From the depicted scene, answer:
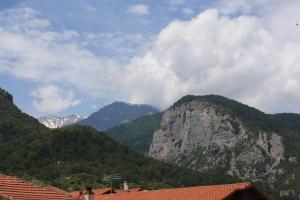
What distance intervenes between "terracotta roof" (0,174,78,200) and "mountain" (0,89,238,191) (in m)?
101

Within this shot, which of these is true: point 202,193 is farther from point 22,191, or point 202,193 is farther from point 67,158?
point 67,158

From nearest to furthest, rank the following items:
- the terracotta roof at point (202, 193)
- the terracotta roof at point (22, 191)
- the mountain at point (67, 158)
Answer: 1. the terracotta roof at point (22, 191)
2. the terracotta roof at point (202, 193)
3. the mountain at point (67, 158)

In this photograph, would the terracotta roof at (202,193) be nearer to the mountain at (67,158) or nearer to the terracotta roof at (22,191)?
the terracotta roof at (22,191)

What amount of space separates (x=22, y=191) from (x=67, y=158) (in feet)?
494

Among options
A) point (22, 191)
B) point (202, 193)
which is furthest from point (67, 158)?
point (22, 191)

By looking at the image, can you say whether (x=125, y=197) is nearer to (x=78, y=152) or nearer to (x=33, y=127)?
(x=78, y=152)

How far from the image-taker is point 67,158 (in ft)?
568

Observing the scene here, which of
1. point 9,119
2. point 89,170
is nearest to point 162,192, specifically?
point 89,170

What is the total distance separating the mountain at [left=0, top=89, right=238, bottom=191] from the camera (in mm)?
147000

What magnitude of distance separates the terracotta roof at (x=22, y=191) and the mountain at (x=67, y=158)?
10140 centimetres

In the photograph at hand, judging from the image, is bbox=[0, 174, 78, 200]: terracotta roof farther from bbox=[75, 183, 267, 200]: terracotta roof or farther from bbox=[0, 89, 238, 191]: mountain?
bbox=[0, 89, 238, 191]: mountain

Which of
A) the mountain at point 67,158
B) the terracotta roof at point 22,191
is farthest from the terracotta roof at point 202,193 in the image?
the mountain at point 67,158

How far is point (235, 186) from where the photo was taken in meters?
39.8

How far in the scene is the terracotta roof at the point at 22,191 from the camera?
23264mm
